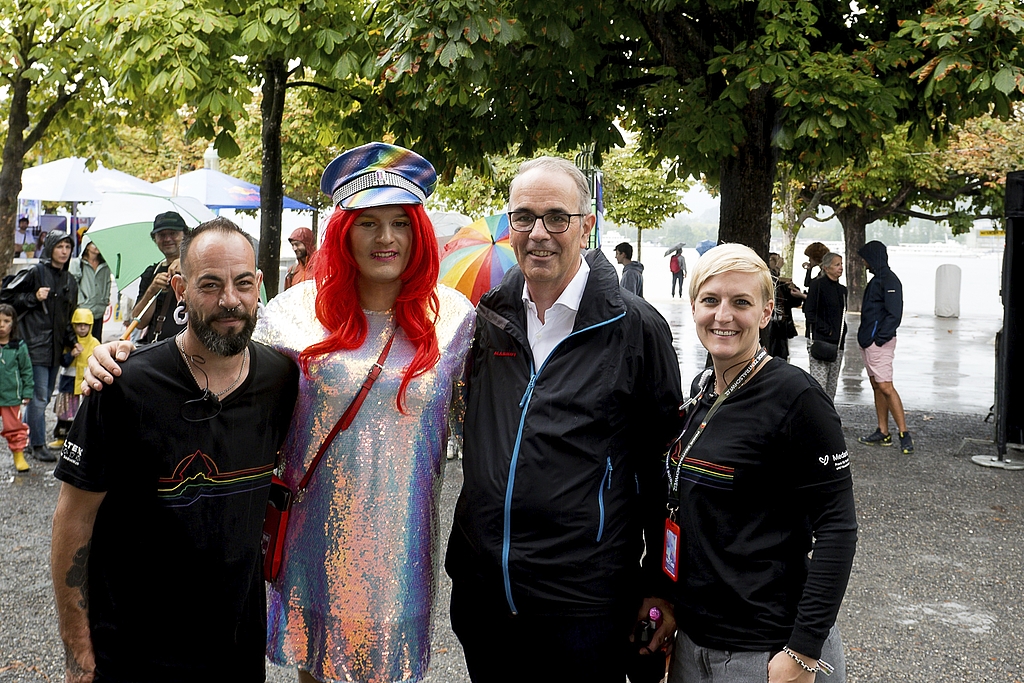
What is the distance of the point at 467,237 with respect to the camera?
25.9 feet

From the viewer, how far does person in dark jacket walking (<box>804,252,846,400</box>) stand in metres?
9.80

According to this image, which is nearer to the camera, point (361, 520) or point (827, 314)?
point (361, 520)

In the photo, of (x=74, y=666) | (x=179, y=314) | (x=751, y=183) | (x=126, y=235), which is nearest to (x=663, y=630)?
(x=74, y=666)

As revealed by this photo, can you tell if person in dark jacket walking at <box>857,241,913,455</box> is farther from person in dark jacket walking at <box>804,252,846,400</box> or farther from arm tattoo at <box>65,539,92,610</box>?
arm tattoo at <box>65,539,92,610</box>

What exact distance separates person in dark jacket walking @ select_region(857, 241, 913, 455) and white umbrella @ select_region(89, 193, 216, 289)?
6286 mm

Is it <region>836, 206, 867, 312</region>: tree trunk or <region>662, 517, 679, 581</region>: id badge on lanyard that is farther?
<region>836, 206, 867, 312</region>: tree trunk

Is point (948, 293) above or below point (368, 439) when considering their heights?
above

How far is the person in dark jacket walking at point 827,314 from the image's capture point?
32.1 feet

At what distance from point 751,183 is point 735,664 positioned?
23.4ft

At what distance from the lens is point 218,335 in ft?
7.31

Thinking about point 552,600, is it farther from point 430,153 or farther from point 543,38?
point 430,153

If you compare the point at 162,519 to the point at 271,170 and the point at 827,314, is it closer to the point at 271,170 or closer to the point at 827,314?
the point at 827,314

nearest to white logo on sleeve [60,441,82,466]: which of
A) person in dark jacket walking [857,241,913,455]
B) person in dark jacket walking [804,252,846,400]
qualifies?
person in dark jacket walking [857,241,913,455]

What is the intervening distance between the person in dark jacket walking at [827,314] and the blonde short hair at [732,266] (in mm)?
7662
